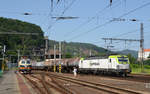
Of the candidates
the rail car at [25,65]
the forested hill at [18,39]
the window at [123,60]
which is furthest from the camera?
the forested hill at [18,39]

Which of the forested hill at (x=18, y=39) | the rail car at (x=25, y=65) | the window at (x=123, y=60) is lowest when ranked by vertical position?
the rail car at (x=25, y=65)

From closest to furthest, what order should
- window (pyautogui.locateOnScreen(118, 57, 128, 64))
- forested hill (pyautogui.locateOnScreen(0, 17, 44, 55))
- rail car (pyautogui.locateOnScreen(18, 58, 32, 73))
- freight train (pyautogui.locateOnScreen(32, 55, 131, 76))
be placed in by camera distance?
freight train (pyautogui.locateOnScreen(32, 55, 131, 76)) < window (pyautogui.locateOnScreen(118, 57, 128, 64)) < rail car (pyautogui.locateOnScreen(18, 58, 32, 73)) < forested hill (pyautogui.locateOnScreen(0, 17, 44, 55))

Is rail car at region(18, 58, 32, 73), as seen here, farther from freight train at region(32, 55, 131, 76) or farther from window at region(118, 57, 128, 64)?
window at region(118, 57, 128, 64)

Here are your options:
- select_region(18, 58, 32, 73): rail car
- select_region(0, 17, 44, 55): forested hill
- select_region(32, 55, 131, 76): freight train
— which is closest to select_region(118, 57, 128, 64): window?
select_region(32, 55, 131, 76): freight train

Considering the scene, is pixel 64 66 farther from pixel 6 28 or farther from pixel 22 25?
pixel 22 25

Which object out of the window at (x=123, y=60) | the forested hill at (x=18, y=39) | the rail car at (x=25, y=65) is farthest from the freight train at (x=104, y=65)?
the forested hill at (x=18, y=39)

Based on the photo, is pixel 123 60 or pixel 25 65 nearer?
pixel 123 60

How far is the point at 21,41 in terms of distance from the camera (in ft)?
416

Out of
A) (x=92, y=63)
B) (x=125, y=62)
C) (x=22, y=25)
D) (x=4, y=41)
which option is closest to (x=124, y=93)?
(x=125, y=62)

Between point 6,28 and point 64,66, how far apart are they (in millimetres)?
77578

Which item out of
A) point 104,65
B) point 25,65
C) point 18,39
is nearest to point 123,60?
point 104,65

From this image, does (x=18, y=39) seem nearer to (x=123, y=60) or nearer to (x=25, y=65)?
(x=25, y=65)

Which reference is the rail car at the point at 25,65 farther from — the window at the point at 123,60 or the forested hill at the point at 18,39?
the forested hill at the point at 18,39

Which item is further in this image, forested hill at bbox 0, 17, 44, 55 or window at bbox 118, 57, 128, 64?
forested hill at bbox 0, 17, 44, 55
